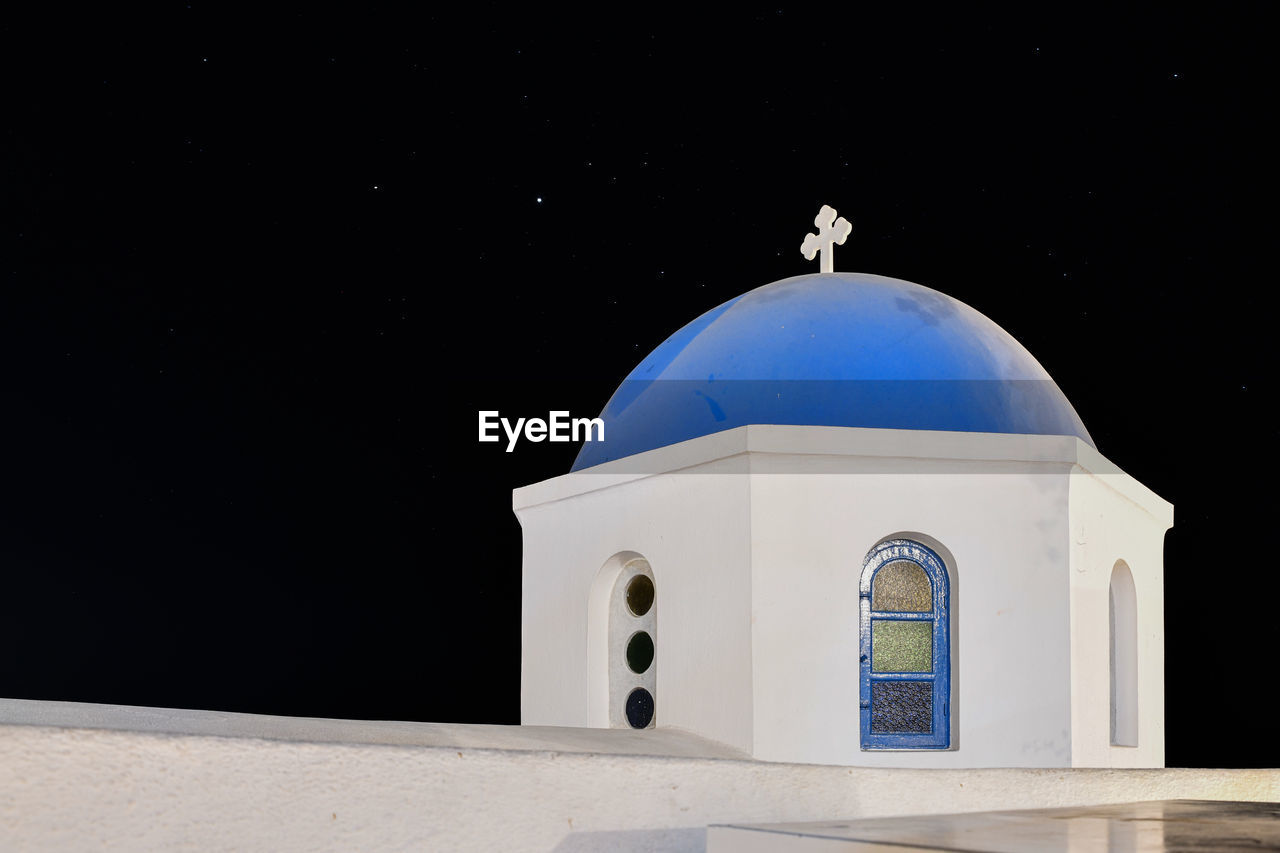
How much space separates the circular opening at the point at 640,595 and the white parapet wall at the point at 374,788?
2.58m

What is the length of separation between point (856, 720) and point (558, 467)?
6.89 metres

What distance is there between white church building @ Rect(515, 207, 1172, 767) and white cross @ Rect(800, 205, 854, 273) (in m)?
1.11

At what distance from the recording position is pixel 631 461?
27.5 feet

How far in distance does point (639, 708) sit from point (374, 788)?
4215mm

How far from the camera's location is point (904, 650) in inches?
306

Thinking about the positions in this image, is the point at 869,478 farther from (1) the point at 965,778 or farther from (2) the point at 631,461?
(1) the point at 965,778

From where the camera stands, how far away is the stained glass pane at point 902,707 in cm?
774

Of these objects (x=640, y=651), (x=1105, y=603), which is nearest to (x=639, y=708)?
(x=640, y=651)

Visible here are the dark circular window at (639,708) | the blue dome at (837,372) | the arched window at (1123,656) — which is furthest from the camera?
the arched window at (1123,656)

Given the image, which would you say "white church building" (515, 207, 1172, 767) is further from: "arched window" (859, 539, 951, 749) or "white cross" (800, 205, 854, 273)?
"white cross" (800, 205, 854, 273)

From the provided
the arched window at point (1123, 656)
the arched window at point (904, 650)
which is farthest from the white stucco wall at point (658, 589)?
the arched window at point (1123, 656)

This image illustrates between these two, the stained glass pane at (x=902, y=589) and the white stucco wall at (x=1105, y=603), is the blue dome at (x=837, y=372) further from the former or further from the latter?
the stained glass pane at (x=902, y=589)

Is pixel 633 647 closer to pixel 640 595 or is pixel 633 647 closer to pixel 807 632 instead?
pixel 640 595

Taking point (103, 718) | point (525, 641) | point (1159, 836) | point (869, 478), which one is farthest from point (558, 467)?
point (1159, 836)
